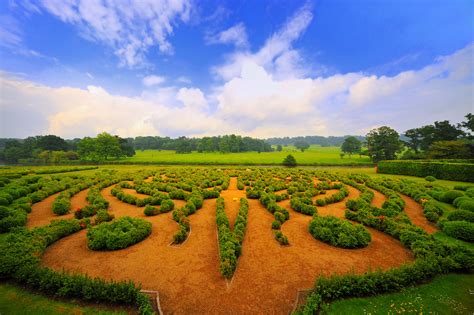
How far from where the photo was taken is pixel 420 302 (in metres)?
6.76

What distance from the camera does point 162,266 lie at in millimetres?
9094

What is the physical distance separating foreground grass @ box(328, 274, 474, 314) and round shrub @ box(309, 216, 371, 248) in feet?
10.6

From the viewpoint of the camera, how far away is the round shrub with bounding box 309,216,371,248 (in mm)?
10773

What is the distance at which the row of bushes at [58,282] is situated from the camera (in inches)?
265

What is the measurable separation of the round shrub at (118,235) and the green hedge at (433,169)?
3628cm

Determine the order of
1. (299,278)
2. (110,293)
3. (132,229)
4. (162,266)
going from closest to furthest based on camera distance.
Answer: (110,293) → (299,278) → (162,266) → (132,229)

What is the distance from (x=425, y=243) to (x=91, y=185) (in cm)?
2976

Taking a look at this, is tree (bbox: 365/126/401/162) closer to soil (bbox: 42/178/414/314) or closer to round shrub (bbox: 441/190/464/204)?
round shrub (bbox: 441/190/464/204)

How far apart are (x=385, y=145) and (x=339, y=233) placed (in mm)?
60071

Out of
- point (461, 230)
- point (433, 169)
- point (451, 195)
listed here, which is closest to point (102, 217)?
point (461, 230)

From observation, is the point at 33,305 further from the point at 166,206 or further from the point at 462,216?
the point at 462,216

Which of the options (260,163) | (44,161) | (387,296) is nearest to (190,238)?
(387,296)

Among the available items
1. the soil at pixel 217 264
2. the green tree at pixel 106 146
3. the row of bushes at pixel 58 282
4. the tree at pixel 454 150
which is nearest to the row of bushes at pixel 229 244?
the soil at pixel 217 264

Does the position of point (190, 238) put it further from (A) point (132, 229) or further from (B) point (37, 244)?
(B) point (37, 244)
